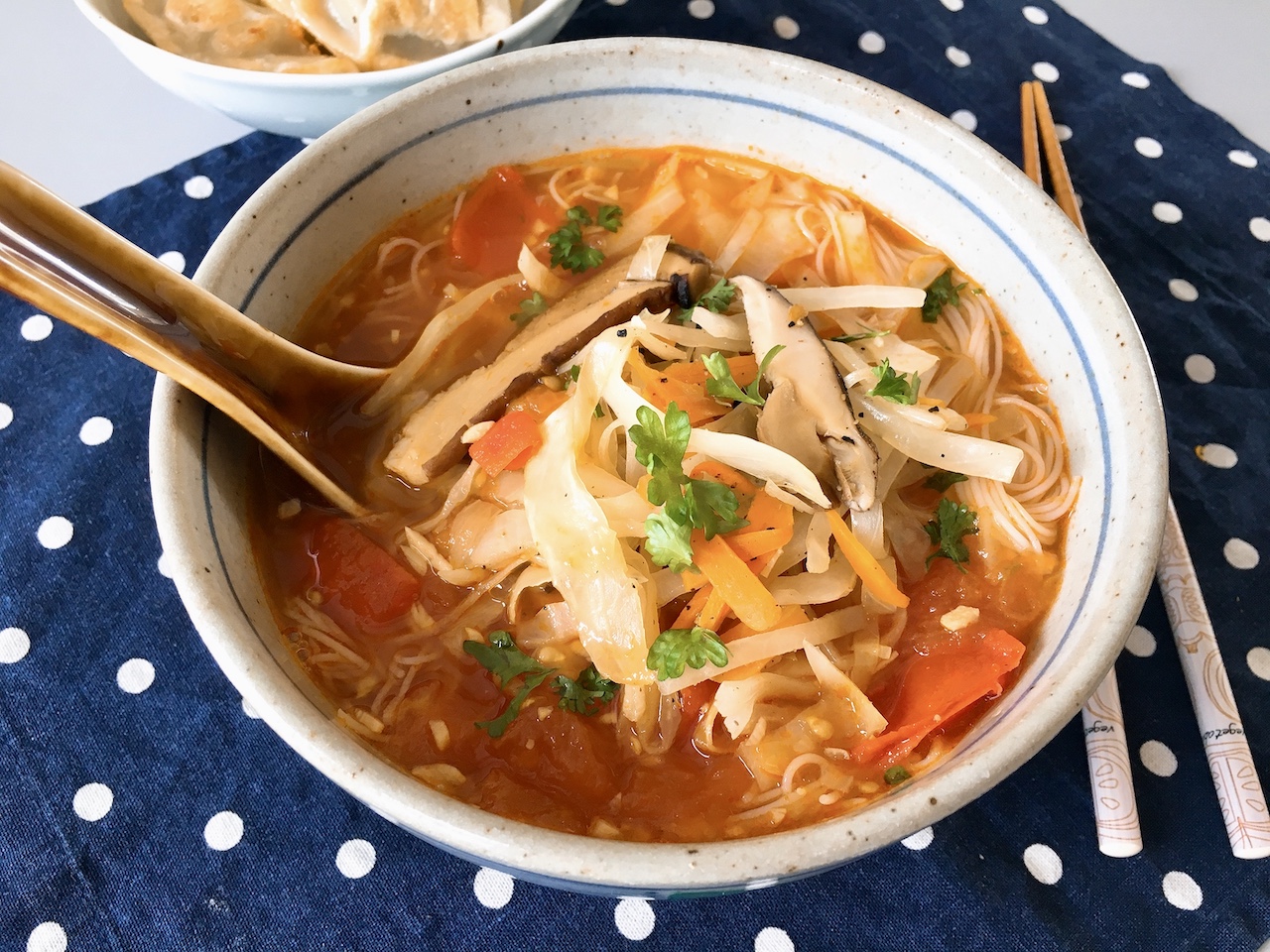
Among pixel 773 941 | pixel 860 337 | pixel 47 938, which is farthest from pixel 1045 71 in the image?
pixel 47 938

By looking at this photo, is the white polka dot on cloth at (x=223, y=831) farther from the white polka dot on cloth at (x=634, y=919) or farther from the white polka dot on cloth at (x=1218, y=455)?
the white polka dot on cloth at (x=1218, y=455)

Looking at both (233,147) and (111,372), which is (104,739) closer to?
(111,372)

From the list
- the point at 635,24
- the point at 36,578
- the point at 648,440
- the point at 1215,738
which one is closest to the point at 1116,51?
the point at 635,24

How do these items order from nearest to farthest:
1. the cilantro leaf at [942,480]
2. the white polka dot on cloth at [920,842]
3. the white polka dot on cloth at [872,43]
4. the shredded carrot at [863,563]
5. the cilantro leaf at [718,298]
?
the shredded carrot at [863,563], the white polka dot on cloth at [920,842], the cilantro leaf at [942,480], the cilantro leaf at [718,298], the white polka dot on cloth at [872,43]

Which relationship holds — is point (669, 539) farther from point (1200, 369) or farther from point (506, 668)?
point (1200, 369)

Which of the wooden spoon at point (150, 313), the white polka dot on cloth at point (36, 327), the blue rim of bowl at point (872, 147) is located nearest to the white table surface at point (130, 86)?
the white polka dot on cloth at point (36, 327)

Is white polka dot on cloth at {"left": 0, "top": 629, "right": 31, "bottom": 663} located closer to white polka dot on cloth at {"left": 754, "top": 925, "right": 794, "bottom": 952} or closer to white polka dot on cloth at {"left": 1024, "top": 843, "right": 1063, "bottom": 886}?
white polka dot on cloth at {"left": 754, "top": 925, "right": 794, "bottom": 952}
